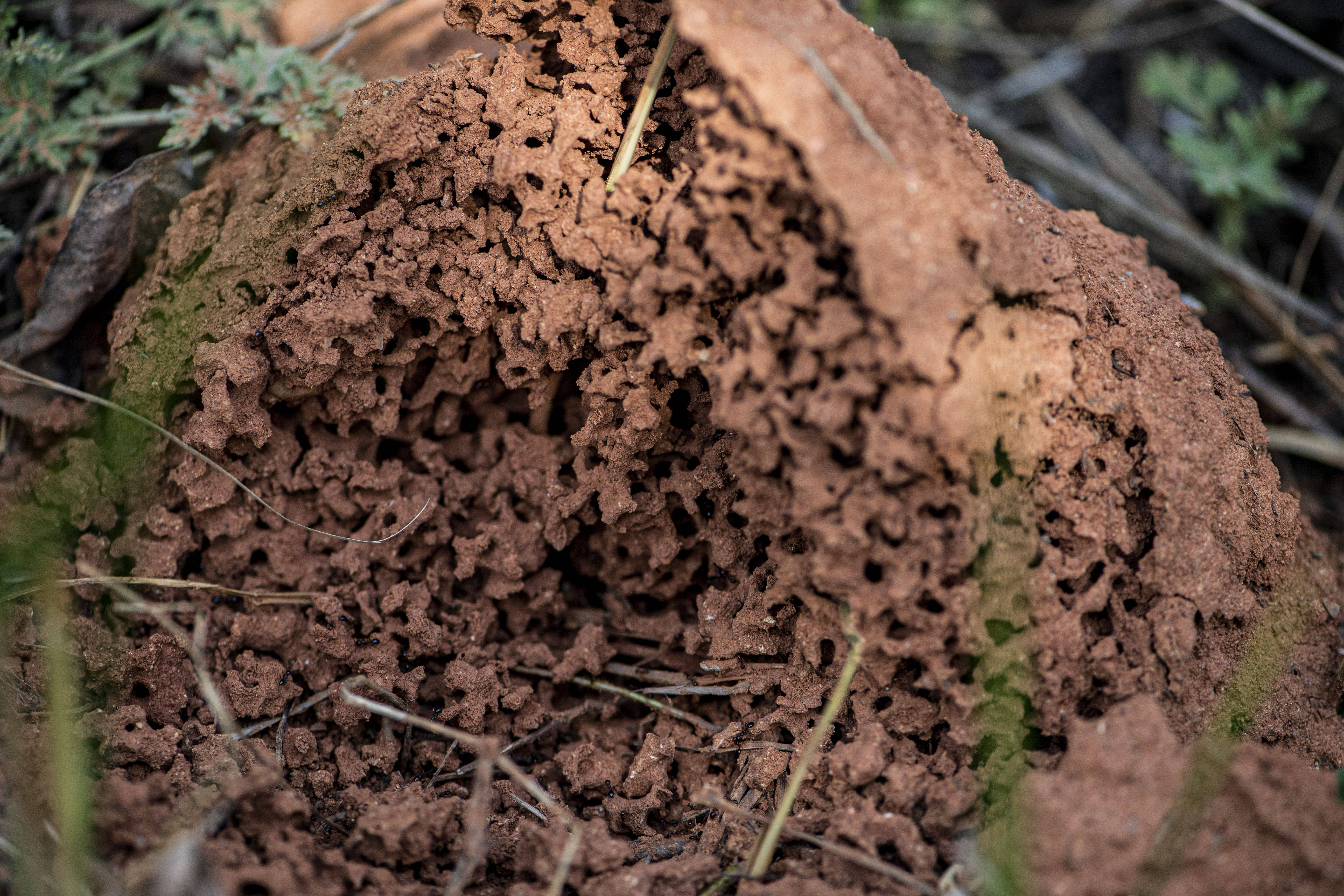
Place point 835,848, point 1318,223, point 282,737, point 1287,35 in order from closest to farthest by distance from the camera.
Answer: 1. point 835,848
2. point 282,737
3. point 1287,35
4. point 1318,223

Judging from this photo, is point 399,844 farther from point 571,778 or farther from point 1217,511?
point 1217,511

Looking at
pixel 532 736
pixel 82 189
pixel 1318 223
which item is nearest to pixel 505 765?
pixel 532 736

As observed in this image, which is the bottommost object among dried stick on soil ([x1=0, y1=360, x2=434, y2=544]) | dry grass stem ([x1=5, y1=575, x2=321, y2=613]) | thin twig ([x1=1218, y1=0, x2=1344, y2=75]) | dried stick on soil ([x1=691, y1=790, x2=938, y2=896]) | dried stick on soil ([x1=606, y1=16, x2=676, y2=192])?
dried stick on soil ([x1=691, y1=790, x2=938, y2=896])

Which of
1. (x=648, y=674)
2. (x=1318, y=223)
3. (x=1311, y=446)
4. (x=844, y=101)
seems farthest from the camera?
(x=1318, y=223)

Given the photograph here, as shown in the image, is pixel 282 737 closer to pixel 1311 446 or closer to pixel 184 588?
pixel 184 588

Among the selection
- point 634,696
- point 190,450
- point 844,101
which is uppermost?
point 844,101

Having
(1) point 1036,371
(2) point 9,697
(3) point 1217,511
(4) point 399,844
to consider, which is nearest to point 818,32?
(1) point 1036,371

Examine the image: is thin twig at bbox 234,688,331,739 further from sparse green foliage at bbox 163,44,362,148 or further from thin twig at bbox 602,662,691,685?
sparse green foliage at bbox 163,44,362,148

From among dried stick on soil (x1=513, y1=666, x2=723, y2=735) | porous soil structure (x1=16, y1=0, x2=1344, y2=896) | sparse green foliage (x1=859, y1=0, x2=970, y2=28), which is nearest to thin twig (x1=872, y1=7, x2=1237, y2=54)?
sparse green foliage (x1=859, y1=0, x2=970, y2=28)
